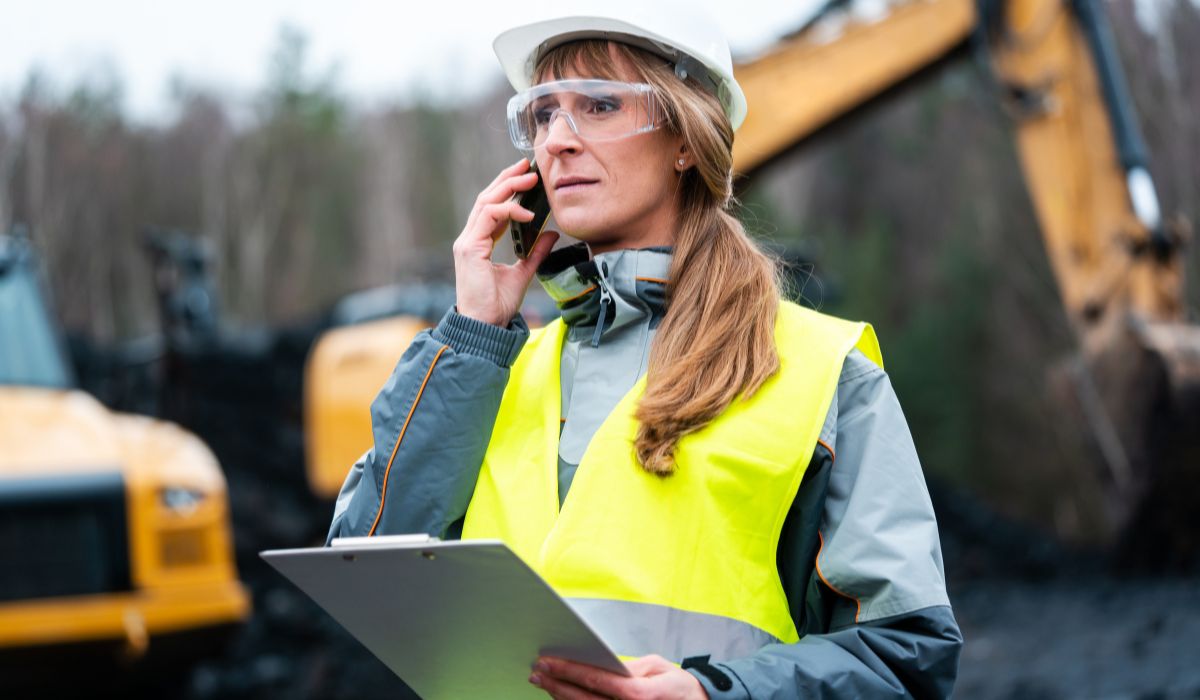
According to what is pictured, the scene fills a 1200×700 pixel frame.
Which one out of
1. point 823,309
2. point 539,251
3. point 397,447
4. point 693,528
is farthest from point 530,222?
point 823,309

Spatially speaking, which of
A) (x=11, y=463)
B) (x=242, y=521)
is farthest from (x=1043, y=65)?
(x=242, y=521)

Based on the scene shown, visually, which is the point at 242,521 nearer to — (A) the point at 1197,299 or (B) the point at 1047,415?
(A) the point at 1197,299

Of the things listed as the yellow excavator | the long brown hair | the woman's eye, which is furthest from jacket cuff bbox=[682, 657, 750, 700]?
the yellow excavator

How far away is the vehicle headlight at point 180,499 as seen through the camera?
22.3 feet

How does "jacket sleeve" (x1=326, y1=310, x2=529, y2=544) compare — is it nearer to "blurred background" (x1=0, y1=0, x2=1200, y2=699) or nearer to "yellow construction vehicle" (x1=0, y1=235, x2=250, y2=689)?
"blurred background" (x1=0, y1=0, x2=1200, y2=699)

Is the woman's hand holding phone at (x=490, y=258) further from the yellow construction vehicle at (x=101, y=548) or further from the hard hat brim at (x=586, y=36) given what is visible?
the yellow construction vehicle at (x=101, y=548)

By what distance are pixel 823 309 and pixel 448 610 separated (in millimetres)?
14084

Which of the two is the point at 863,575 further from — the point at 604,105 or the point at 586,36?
the point at 586,36

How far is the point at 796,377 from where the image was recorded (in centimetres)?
192

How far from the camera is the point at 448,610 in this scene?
1780 mm

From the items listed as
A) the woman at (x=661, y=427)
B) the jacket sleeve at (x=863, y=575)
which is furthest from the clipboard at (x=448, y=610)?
the jacket sleeve at (x=863, y=575)

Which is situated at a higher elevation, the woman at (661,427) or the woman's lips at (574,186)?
the woman's lips at (574,186)

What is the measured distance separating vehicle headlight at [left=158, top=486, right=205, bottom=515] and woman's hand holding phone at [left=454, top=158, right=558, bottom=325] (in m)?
5.02

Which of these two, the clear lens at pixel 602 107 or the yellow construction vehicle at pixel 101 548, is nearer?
the clear lens at pixel 602 107
